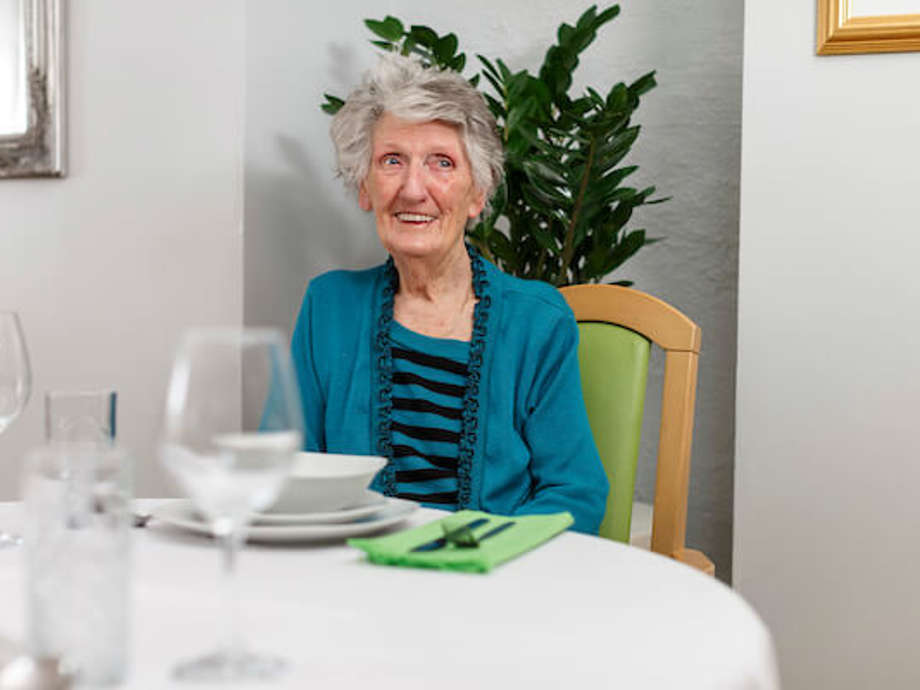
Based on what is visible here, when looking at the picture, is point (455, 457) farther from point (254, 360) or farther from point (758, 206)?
point (254, 360)

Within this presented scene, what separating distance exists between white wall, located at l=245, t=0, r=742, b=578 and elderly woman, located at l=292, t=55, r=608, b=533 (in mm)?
910

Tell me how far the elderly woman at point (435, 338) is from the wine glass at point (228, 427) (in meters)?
1.02

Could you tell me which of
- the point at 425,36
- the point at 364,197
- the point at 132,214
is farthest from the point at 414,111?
the point at 132,214

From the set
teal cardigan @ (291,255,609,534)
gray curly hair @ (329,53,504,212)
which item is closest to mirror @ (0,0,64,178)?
gray curly hair @ (329,53,504,212)

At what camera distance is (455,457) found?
5.67ft

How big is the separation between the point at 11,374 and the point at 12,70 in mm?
1768

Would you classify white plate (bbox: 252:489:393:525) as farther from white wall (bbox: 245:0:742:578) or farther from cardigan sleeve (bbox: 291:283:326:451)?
white wall (bbox: 245:0:742:578)

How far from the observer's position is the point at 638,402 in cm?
172

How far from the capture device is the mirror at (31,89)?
251cm

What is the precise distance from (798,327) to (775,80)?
0.53m

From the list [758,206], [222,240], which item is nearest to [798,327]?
[758,206]

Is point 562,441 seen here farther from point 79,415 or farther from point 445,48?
point 445,48

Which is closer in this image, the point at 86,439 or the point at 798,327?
the point at 86,439

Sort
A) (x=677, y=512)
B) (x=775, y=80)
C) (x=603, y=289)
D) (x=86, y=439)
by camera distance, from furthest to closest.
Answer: (x=775, y=80) < (x=603, y=289) < (x=677, y=512) < (x=86, y=439)
